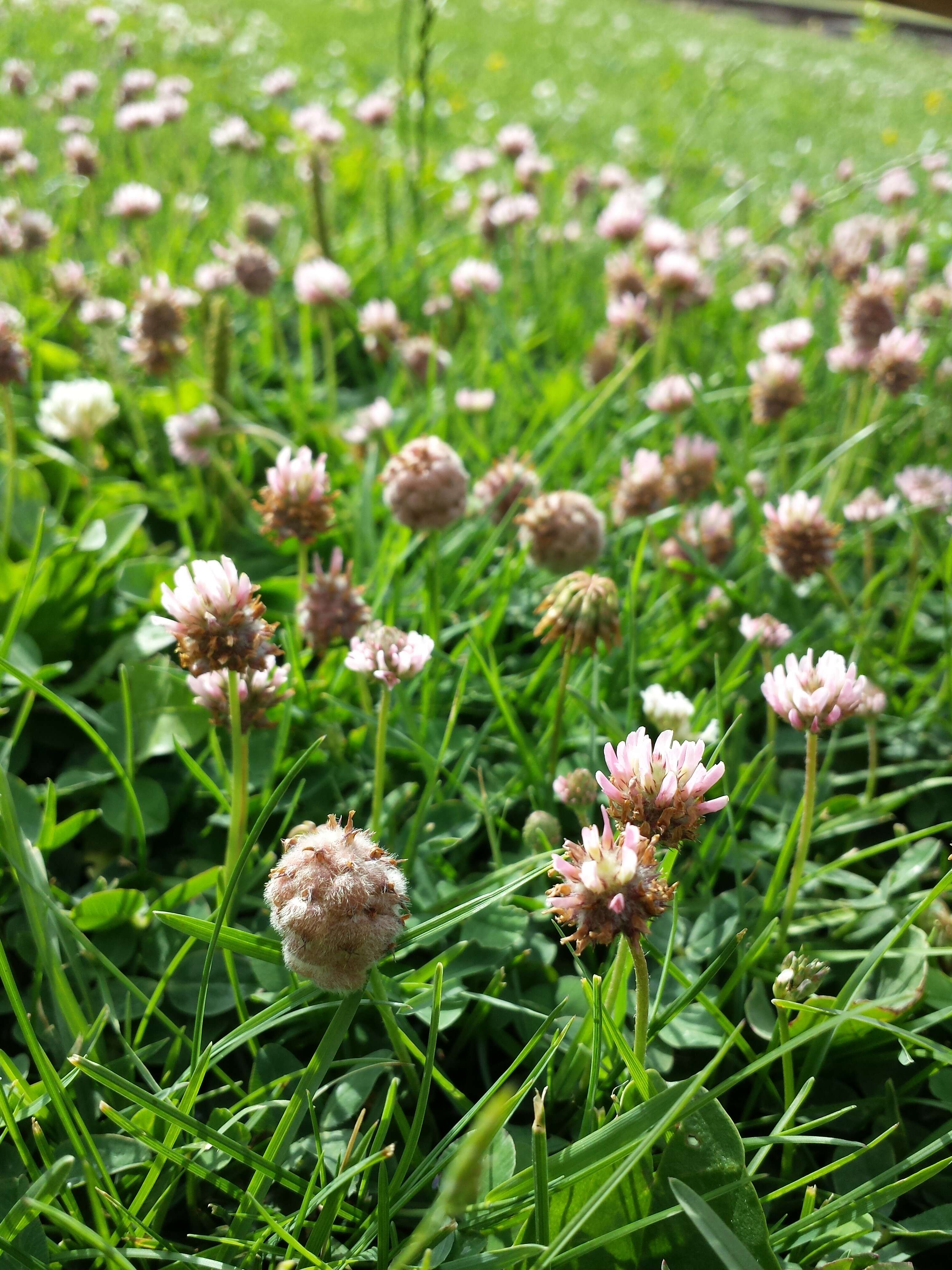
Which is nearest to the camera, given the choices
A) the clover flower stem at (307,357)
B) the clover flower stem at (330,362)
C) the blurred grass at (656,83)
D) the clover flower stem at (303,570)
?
the clover flower stem at (303,570)

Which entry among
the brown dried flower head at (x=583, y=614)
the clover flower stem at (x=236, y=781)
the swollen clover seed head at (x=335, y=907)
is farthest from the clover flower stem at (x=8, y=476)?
the swollen clover seed head at (x=335, y=907)

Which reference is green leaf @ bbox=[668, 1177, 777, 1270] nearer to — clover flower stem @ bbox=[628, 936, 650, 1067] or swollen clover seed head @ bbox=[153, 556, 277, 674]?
clover flower stem @ bbox=[628, 936, 650, 1067]

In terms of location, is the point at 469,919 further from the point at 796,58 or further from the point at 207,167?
the point at 796,58

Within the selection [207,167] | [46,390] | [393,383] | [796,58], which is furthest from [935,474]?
[796,58]

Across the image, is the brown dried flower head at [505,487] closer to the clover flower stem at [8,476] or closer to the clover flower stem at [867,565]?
the clover flower stem at [867,565]

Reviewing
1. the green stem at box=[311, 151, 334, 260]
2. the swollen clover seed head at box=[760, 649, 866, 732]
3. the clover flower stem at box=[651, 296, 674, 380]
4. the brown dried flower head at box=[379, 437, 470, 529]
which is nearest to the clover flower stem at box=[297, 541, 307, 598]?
the brown dried flower head at box=[379, 437, 470, 529]

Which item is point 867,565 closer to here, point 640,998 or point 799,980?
point 799,980
